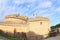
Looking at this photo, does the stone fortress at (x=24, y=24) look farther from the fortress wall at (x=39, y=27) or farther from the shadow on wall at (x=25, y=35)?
the shadow on wall at (x=25, y=35)

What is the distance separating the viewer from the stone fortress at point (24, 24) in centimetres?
2261

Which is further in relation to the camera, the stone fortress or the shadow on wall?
the stone fortress

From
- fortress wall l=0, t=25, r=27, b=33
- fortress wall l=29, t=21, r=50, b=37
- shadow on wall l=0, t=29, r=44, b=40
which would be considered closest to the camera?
shadow on wall l=0, t=29, r=44, b=40

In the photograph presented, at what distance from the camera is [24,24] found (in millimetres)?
22625

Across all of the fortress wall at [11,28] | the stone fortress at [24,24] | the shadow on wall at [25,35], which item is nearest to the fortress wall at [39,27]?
the stone fortress at [24,24]

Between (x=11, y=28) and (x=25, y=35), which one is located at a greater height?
(x=11, y=28)

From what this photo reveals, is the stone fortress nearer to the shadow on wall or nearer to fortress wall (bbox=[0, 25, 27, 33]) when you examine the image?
fortress wall (bbox=[0, 25, 27, 33])

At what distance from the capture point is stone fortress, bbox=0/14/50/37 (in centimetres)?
2261

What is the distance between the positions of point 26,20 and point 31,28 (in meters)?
0.99

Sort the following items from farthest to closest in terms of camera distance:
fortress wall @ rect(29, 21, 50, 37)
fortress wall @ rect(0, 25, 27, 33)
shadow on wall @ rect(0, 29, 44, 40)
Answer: fortress wall @ rect(29, 21, 50, 37)
fortress wall @ rect(0, 25, 27, 33)
shadow on wall @ rect(0, 29, 44, 40)

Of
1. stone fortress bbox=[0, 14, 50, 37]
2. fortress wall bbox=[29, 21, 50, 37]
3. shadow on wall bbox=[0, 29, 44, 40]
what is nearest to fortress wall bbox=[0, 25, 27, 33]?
stone fortress bbox=[0, 14, 50, 37]

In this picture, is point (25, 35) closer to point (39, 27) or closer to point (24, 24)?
point (24, 24)

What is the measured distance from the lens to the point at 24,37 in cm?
2258

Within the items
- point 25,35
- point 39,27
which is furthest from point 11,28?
point 39,27
